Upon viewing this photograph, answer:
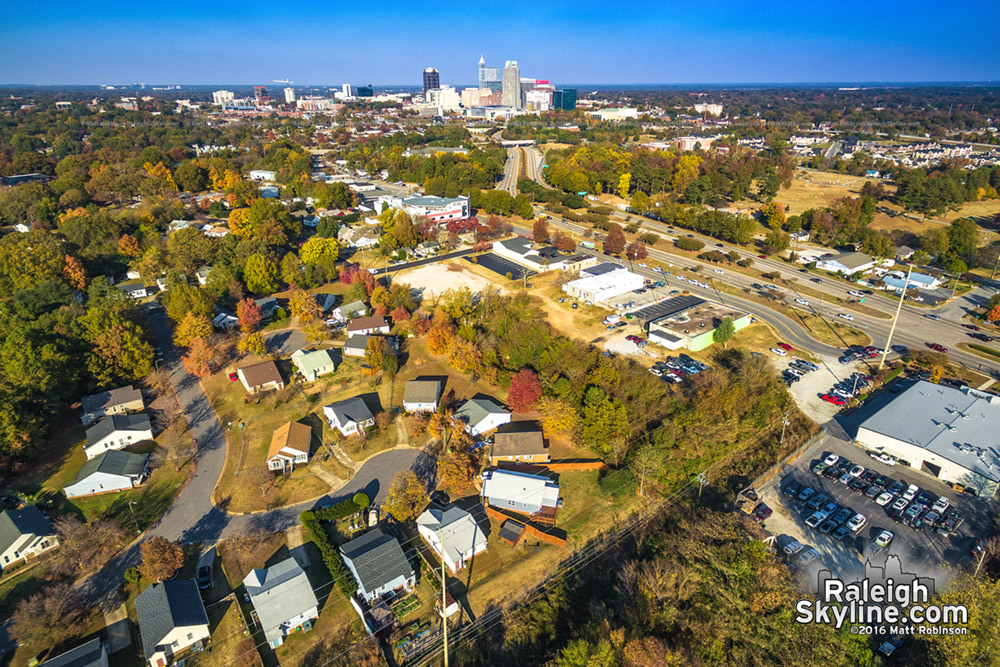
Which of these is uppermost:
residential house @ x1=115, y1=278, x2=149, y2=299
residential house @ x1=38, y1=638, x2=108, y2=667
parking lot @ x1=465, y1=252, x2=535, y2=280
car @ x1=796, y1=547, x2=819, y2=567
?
parking lot @ x1=465, y1=252, x2=535, y2=280

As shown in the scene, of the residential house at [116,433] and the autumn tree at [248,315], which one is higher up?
the autumn tree at [248,315]

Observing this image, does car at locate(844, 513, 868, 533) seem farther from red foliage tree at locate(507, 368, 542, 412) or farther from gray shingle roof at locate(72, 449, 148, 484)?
gray shingle roof at locate(72, 449, 148, 484)

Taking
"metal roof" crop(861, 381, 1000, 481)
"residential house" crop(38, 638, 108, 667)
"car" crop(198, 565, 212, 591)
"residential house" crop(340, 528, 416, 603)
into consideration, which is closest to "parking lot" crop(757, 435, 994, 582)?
"metal roof" crop(861, 381, 1000, 481)

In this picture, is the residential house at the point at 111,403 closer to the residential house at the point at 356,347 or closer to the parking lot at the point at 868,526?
the residential house at the point at 356,347

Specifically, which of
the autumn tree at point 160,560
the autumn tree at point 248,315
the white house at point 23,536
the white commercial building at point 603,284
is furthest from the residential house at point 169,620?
the white commercial building at point 603,284

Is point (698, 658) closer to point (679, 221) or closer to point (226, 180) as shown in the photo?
point (679, 221)

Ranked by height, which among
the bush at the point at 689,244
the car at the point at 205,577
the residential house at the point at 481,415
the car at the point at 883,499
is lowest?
the car at the point at 205,577

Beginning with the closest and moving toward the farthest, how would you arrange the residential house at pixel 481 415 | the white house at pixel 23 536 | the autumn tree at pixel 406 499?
the white house at pixel 23 536
the autumn tree at pixel 406 499
the residential house at pixel 481 415
